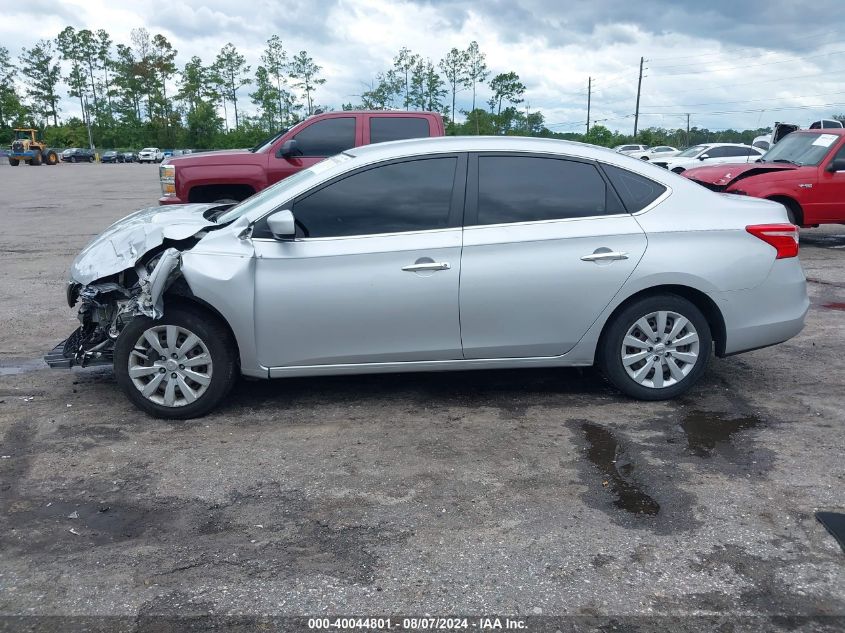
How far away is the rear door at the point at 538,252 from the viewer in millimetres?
4926

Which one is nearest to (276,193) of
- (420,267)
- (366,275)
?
(366,275)

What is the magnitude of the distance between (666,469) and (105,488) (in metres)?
3.04

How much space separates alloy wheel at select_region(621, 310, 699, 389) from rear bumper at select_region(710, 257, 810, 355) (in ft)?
0.91

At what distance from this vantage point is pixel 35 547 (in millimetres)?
3494

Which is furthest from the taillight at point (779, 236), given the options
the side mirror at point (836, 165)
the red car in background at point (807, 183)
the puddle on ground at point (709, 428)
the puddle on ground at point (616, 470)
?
the side mirror at point (836, 165)

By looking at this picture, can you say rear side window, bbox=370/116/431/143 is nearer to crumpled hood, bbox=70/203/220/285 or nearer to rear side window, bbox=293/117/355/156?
rear side window, bbox=293/117/355/156

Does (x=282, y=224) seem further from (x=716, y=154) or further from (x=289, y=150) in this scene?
(x=716, y=154)

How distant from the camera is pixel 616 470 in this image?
4.24 meters

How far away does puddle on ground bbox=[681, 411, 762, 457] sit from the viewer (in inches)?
180

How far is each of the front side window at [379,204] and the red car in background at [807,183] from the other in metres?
7.71

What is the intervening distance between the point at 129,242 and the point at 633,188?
3433mm

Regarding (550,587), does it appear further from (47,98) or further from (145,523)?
(47,98)

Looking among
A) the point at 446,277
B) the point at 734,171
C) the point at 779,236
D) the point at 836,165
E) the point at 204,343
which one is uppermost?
the point at 836,165

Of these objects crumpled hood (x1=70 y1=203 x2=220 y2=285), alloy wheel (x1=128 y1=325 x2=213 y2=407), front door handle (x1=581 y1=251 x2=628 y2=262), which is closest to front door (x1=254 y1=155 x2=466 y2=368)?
alloy wheel (x1=128 y1=325 x2=213 y2=407)
